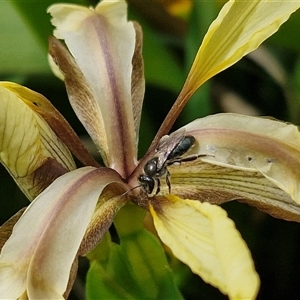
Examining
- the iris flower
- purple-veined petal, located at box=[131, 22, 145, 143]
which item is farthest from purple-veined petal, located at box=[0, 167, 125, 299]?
purple-veined petal, located at box=[131, 22, 145, 143]

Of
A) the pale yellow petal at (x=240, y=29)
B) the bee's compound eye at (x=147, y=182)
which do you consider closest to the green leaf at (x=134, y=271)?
the bee's compound eye at (x=147, y=182)

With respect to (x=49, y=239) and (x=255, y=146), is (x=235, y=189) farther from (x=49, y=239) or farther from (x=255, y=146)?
(x=49, y=239)

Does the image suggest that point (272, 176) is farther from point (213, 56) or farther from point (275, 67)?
point (275, 67)

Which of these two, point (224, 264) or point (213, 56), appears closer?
point (224, 264)

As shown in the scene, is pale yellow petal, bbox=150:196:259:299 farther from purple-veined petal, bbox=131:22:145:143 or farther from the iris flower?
purple-veined petal, bbox=131:22:145:143

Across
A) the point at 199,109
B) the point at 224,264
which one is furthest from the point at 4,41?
the point at 224,264

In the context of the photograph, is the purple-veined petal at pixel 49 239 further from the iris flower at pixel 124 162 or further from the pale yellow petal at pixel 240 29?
the pale yellow petal at pixel 240 29

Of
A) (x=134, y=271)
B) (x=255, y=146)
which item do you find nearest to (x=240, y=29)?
(x=255, y=146)
